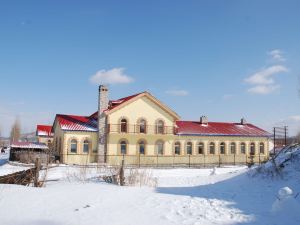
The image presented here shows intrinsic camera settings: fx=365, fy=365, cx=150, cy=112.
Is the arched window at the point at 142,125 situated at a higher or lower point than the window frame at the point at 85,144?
higher

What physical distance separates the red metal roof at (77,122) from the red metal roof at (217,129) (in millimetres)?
8684

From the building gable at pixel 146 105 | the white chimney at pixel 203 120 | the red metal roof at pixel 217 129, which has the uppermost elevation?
the building gable at pixel 146 105

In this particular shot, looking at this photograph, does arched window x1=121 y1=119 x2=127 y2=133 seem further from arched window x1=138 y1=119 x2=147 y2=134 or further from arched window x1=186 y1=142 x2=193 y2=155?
arched window x1=186 y1=142 x2=193 y2=155

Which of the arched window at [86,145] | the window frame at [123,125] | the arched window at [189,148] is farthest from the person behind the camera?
the arched window at [189,148]

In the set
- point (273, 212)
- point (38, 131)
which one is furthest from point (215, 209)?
point (38, 131)

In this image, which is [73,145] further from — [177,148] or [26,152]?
[177,148]

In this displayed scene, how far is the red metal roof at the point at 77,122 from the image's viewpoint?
33.3m

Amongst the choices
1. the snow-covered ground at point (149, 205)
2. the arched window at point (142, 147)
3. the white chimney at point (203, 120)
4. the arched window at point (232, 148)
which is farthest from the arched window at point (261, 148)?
the snow-covered ground at point (149, 205)

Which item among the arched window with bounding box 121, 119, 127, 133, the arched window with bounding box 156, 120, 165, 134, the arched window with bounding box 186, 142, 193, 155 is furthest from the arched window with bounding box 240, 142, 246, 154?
the arched window with bounding box 121, 119, 127, 133

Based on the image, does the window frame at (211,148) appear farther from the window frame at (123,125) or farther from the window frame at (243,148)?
the window frame at (123,125)

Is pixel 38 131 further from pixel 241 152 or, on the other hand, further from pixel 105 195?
pixel 105 195

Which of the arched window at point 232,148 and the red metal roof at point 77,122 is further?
the arched window at point 232,148

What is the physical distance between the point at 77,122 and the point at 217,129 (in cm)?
1524

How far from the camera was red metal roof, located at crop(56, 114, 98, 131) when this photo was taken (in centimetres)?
3335
